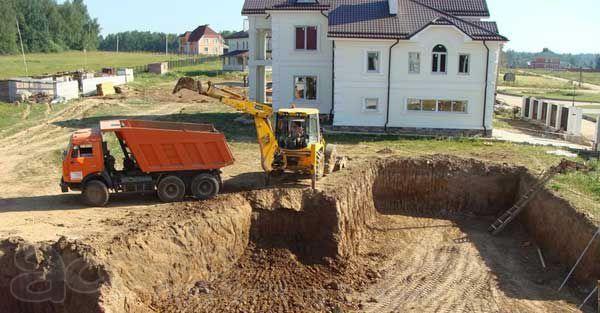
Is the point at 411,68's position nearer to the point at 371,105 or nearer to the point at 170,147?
the point at 371,105

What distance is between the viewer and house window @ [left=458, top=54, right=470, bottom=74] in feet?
106

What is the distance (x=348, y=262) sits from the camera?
18828 mm

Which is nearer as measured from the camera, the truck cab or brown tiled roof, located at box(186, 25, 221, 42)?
the truck cab

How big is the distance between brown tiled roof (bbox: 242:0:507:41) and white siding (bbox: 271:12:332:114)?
794 millimetres


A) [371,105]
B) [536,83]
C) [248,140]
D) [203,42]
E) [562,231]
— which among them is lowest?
[562,231]

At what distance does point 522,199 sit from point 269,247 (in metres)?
10.2

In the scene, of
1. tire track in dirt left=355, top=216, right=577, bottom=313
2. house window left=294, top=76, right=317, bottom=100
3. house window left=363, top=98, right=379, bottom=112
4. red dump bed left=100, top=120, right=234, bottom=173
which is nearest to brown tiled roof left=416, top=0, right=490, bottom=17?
house window left=363, top=98, right=379, bottom=112

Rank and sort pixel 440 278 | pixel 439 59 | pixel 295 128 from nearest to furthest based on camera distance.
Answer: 1. pixel 440 278
2. pixel 295 128
3. pixel 439 59

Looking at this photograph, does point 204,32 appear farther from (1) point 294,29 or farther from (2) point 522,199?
(2) point 522,199

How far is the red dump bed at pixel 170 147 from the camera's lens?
18484 mm

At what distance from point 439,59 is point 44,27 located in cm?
10837

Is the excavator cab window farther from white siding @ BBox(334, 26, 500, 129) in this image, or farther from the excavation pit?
white siding @ BBox(334, 26, 500, 129)

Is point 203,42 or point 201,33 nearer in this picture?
point 201,33

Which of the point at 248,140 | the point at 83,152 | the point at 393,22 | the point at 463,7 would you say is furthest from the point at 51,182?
the point at 463,7
